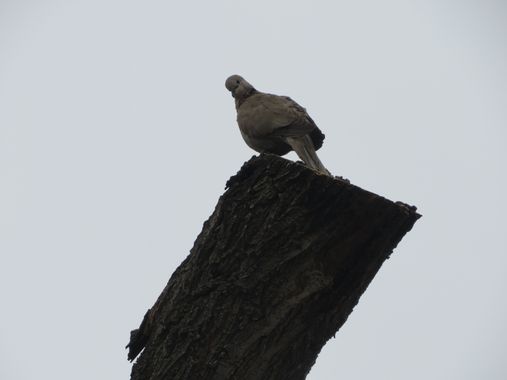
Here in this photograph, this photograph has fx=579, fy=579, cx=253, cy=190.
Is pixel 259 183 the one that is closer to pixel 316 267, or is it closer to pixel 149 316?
pixel 316 267

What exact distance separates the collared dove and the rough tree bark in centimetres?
178

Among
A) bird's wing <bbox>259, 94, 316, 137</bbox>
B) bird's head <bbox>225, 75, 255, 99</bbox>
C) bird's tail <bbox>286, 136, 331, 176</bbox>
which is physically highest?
bird's head <bbox>225, 75, 255, 99</bbox>

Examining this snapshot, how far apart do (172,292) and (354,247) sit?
100 centimetres

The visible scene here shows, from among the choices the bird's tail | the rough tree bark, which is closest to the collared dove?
the bird's tail

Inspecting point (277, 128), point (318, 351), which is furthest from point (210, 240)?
point (277, 128)

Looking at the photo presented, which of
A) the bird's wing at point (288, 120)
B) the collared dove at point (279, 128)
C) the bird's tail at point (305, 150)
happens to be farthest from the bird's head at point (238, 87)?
the bird's tail at point (305, 150)

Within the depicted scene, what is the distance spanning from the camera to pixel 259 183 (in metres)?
3.05

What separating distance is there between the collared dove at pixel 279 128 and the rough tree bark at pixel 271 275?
178cm

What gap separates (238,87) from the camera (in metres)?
6.14

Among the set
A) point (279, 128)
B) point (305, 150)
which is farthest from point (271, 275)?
point (279, 128)

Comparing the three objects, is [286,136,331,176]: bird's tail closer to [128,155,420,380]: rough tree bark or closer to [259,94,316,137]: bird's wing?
[259,94,316,137]: bird's wing

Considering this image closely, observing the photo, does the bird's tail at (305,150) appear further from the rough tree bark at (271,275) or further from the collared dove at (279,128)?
the rough tree bark at (271,275)

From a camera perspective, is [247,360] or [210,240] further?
[210,240]

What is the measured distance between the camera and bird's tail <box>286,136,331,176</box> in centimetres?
484
